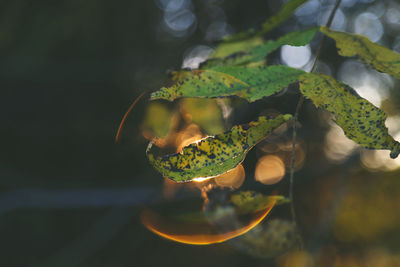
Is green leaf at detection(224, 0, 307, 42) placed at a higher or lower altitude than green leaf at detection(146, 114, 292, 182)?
higher

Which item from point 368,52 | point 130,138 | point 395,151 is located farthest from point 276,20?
point 130,138

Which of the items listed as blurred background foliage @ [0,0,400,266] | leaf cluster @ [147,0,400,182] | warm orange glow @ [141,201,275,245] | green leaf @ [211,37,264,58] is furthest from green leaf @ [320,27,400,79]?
blurred background foliage @ [0,0,400,266]

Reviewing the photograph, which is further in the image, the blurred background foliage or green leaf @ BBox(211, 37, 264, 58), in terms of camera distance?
the blurred background foliage

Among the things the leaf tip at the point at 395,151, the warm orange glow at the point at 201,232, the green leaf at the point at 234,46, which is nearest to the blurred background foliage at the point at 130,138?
the warm orange glow at the point at 201,232

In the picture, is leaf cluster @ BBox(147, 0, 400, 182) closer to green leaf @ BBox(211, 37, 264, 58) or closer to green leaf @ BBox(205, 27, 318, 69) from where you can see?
green leaf @ BBox(205, 27, 318, 69)

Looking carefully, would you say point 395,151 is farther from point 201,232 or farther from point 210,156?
point 201,232
